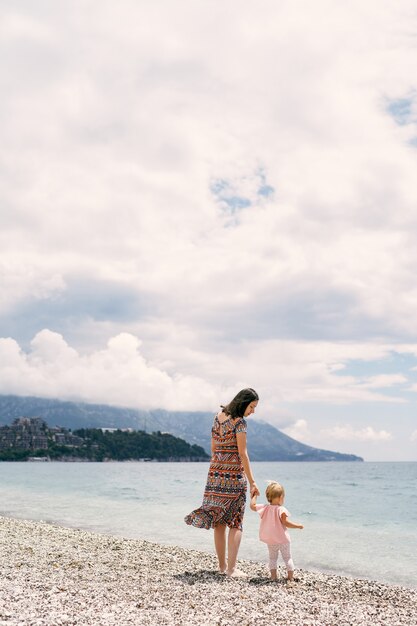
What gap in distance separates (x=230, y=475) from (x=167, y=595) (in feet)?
6.84

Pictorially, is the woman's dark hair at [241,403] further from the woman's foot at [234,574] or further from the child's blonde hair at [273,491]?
the woman's foot at [234,574]

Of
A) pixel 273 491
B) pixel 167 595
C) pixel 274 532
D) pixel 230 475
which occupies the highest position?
pixel 230 475

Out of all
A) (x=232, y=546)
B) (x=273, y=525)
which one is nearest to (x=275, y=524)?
(x=273, y=525)

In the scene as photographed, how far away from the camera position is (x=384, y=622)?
7977 mm

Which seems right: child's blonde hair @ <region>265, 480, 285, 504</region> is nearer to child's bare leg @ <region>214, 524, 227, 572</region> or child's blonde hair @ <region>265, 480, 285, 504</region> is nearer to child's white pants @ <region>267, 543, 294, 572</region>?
child's white pants @ <region>267, 543, 294, 572</region>

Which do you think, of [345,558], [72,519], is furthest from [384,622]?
[72,519]

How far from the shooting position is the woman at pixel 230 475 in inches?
388

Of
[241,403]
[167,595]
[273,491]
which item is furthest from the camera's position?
[273,491]

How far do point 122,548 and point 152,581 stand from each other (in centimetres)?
429

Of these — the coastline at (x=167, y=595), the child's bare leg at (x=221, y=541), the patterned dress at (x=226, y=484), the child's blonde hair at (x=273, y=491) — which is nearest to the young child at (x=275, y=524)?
the child's blonde hair at (x=273, y=491)

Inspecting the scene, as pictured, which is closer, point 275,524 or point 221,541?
point 275,524

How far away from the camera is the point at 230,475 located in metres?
10.1

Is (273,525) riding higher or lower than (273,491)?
lower

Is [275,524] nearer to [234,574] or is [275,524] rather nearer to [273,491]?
[273,491]
